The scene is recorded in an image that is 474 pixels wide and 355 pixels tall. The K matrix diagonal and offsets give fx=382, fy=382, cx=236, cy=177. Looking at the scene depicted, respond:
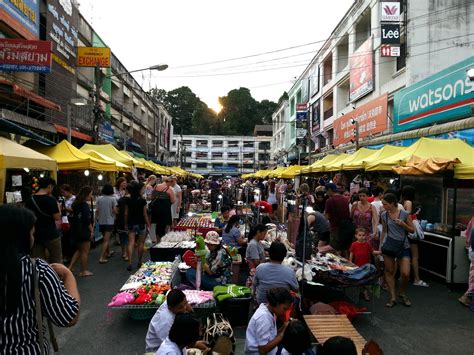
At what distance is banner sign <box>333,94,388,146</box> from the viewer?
58.9 ft

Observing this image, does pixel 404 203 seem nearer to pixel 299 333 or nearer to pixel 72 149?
pixel 299 333

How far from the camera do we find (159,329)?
3768 mm

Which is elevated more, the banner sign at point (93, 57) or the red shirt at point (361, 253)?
the banner sign at point (93, 57)

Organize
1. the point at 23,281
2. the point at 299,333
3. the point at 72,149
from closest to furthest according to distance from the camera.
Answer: the point at 23,281 < the point at 299,333 < the point at 72,149

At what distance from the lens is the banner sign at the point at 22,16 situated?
12.6 m

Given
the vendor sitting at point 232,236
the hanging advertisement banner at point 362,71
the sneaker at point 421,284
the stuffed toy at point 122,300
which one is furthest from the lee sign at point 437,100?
the stuffed toy at point 122,300

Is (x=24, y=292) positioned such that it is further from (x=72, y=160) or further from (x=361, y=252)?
(x=72, y=160)

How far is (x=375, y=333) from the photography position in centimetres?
521

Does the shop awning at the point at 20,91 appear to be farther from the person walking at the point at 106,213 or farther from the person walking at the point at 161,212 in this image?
the person walking at the point at 161,212

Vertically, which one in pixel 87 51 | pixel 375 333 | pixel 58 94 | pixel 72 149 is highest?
pixel 87 51

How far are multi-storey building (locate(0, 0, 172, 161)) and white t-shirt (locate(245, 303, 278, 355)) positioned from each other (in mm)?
6997

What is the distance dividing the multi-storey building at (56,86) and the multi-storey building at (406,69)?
39.5 feet

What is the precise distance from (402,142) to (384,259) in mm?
9994

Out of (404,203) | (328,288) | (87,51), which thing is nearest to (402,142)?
(404,203)
